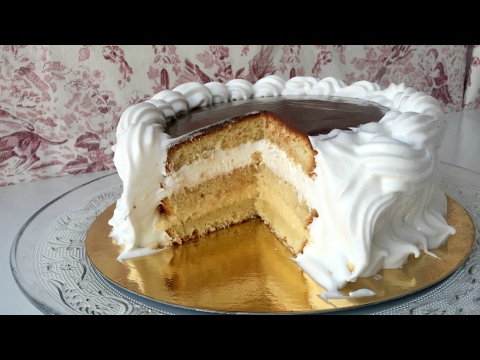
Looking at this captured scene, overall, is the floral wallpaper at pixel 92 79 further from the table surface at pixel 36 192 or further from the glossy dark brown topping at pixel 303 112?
the glossy dark brown topping at pixel 303 112

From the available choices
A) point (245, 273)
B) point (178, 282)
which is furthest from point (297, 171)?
point (178, 282)

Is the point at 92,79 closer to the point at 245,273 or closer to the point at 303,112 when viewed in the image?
the point at 303,112

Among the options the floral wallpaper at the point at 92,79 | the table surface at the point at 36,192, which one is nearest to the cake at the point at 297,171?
the table surface at the point at 36,192

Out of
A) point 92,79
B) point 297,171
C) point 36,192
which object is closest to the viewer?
point 297,171

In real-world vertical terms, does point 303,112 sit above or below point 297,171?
above

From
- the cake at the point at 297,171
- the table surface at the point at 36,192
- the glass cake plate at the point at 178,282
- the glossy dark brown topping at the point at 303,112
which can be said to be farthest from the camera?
the glossy dark brown topping at the point at 303,112

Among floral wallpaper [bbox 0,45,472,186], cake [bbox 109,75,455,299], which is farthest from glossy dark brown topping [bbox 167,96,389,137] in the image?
floral wallpaper [bbox 0,45,472,186]
